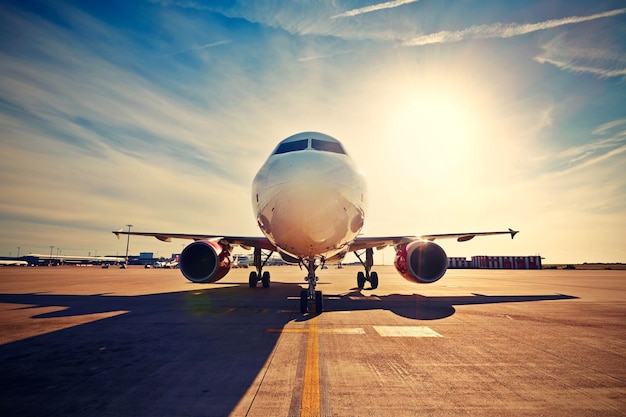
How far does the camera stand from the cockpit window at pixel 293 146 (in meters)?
7.59

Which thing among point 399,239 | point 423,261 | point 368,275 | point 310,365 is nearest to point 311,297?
point 423,261

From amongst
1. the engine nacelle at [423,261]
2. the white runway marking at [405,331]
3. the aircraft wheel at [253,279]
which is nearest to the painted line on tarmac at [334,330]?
the white runway marking at [405,331]

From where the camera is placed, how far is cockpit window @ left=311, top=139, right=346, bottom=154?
7.64 meters

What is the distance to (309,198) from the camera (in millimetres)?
6211

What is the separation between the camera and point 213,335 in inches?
219

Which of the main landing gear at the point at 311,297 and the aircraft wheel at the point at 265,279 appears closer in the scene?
the main landing gear at the point at 311,297

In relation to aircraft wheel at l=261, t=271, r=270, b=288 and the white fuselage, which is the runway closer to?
the white fuselage

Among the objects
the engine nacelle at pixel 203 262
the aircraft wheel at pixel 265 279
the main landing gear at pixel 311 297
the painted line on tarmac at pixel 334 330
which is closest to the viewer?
the painted line on tarmac at pixel 334 330

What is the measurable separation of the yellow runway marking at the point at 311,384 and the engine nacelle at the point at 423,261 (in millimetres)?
6051

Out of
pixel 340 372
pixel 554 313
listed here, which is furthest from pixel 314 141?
pixel 554 313

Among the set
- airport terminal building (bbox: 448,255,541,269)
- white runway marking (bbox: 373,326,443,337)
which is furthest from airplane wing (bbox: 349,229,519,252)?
airport terminal building (bbox: 448,255,541,269)

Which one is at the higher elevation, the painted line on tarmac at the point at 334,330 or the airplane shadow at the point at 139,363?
the airplane shadow at the point at 139,363

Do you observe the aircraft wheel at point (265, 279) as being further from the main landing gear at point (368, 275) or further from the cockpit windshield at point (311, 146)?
the cockpit windshield at point (311, 146)

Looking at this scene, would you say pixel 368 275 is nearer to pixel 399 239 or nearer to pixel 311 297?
pixel 399 239
